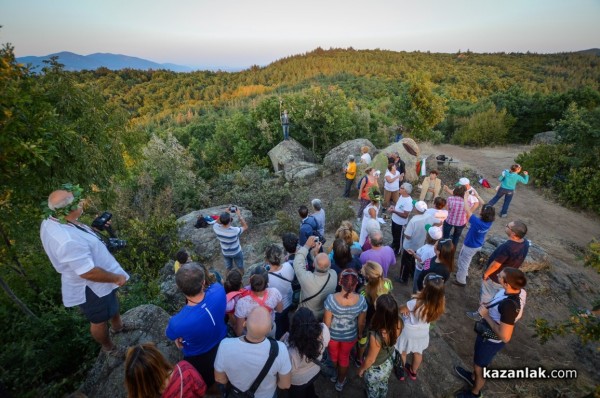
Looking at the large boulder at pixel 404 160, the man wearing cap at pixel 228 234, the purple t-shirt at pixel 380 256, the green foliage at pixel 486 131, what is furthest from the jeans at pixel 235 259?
the green foliage at pixel 486 131

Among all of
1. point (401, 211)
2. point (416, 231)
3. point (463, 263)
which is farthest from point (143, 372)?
point (463, 263)

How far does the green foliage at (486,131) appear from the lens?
17.0m

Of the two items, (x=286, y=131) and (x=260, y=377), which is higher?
(x=260, y=377)

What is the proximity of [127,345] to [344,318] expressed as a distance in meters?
2.64

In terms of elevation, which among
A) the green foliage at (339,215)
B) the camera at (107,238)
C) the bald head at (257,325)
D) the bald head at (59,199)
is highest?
the bald head at (59,199)

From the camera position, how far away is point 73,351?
147 inches

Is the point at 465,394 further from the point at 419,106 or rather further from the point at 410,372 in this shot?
the point at 419,106

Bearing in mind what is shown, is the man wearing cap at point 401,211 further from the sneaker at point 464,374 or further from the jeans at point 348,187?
the jeans at point 348,187

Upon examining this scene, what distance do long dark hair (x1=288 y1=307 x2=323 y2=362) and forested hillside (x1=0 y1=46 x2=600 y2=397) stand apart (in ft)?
8.70

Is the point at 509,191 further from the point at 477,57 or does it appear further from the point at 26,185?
the point at 477,57

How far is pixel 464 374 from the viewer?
3.87 metres

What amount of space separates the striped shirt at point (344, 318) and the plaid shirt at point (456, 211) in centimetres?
363

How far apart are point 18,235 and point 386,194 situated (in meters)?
7.68

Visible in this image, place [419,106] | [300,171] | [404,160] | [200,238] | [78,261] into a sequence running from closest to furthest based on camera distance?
1. [78,261]
2. [200,238]
3. [404,160]
4. [300,171]
5. [419,106]
